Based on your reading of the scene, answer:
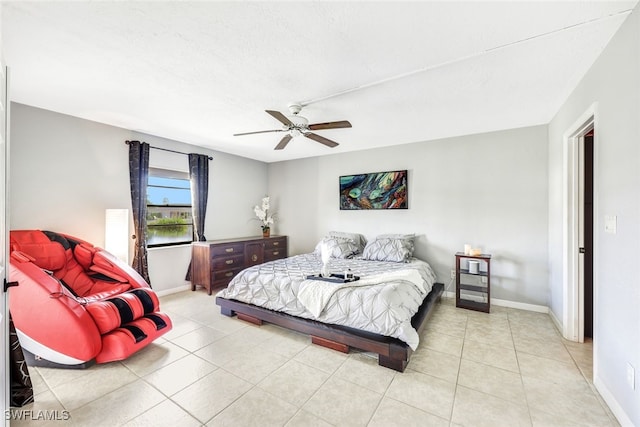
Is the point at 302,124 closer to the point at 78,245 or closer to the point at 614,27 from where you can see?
the point at 614,27

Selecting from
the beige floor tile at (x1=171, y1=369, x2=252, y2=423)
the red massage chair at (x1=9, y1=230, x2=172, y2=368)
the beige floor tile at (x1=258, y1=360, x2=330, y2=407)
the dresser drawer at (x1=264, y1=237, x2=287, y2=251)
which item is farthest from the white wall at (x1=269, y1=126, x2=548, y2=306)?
the red massage chair at (x1=9, y1=230, x2=172, y2=368)

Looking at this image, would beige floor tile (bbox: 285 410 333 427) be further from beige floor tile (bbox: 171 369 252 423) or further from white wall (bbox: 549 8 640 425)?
white wall (bbox: 549 8 640 425)

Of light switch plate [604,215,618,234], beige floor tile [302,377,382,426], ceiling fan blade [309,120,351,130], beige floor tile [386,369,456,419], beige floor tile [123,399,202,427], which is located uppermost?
ceiling fan blade [309,120,351,130]

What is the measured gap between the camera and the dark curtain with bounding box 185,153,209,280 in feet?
14.9

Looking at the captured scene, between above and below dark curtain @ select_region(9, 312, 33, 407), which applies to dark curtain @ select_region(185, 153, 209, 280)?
above

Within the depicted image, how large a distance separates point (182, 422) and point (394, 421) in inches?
52.6

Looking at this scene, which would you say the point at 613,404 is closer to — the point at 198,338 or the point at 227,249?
the point at 198,338

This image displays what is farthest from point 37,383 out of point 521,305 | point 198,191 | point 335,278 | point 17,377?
point 521,305

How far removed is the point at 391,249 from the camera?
13.1 ft

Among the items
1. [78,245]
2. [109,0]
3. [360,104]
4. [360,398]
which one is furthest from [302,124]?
[78,245]

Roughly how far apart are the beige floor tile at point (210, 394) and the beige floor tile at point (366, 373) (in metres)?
0.78

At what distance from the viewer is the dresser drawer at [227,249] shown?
432 centimetres

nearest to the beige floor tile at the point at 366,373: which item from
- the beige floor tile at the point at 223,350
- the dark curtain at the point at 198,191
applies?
the beige floor tile at the point at 223,350

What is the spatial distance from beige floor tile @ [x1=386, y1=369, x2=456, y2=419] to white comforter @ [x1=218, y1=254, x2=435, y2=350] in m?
0.24
